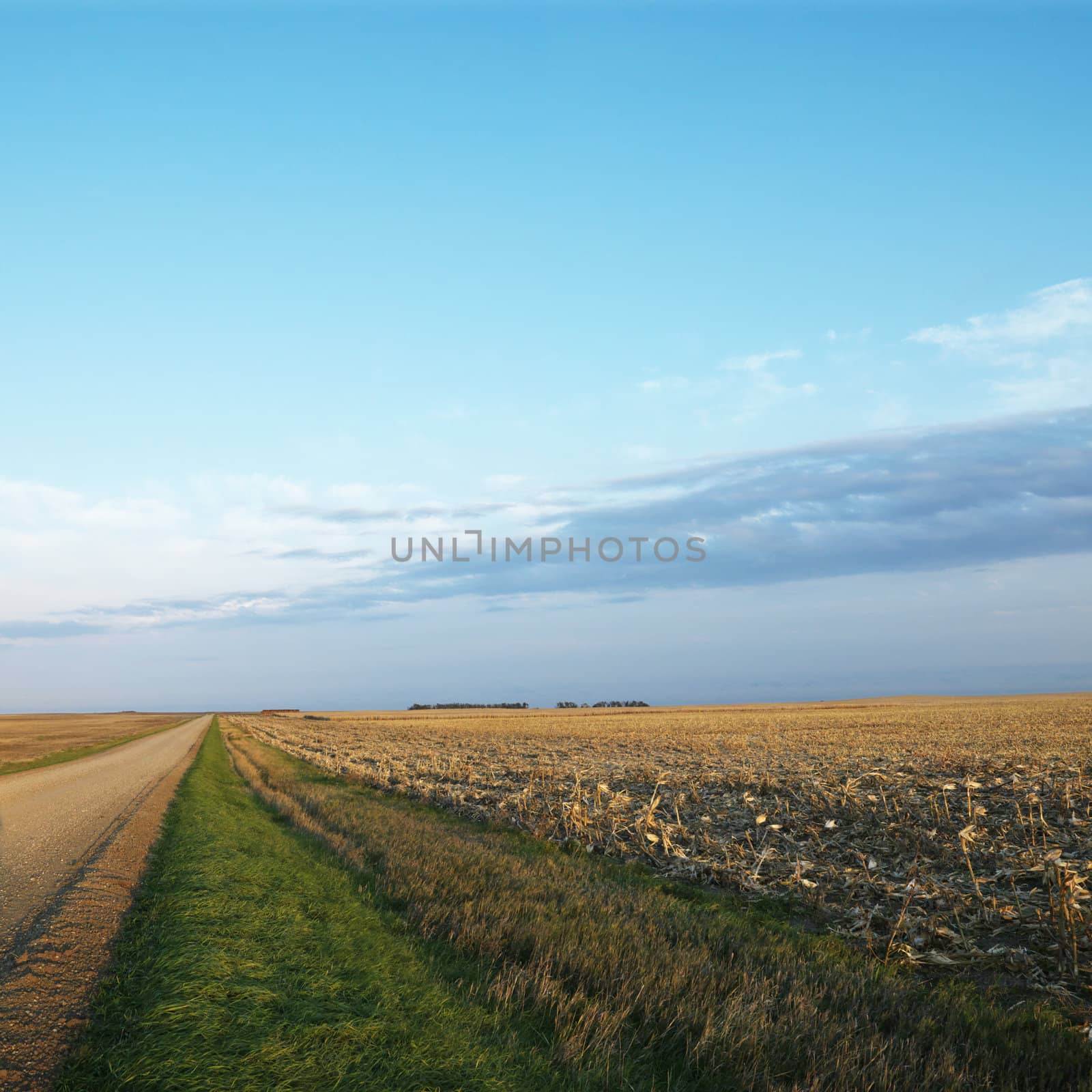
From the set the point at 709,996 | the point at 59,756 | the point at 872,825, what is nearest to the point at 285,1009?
the point at 709,996

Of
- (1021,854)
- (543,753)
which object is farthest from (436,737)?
(1021,854)

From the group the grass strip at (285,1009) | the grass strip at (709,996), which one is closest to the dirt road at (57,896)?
the grass strip at (285,1009)

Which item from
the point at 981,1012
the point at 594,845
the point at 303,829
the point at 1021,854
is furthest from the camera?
the point at 303,829

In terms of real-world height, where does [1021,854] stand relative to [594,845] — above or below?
above

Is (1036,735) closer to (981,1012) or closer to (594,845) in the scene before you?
(594,845)

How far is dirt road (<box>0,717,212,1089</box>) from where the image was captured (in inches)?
246

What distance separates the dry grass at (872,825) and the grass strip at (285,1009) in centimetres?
555

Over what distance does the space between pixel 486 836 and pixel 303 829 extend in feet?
16.7

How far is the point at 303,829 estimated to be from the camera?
17.5m

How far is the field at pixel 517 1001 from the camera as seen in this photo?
5.72m

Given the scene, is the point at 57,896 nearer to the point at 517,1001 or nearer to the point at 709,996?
the point at 517,1001

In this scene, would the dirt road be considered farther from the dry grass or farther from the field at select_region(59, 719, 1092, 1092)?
the dry grass

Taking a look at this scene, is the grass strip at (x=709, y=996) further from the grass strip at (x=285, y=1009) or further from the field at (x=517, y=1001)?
the grass strip at (x=285, y=1009)

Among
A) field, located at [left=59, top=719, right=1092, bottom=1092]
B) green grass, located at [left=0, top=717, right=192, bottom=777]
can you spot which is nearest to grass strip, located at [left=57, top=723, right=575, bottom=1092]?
field, located at [left=59, top=719, right=1092, bottom=1092]
